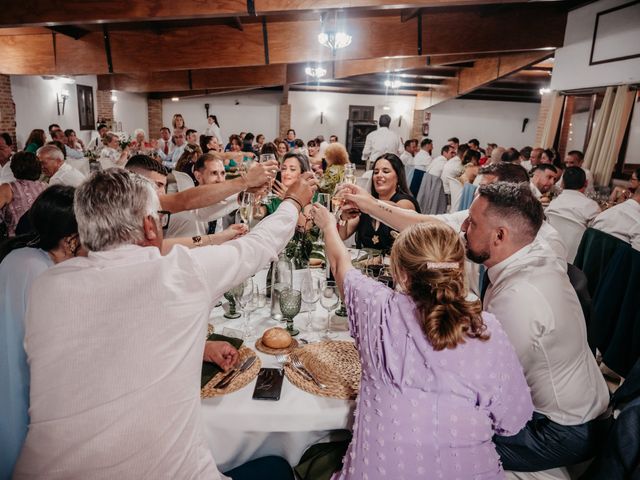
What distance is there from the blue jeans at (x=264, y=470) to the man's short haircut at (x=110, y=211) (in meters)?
0.77

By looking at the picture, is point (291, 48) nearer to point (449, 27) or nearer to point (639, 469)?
point (449, 27)

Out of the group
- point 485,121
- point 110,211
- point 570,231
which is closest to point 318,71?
point 570,231

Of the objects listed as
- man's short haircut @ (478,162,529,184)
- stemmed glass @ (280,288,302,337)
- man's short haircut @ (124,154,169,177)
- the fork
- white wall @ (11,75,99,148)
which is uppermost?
white wall @ (11,75,99,148)

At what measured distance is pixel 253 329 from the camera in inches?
69.0

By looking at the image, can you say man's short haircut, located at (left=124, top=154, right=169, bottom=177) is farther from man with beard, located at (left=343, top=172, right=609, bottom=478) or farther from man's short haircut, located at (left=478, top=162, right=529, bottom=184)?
man's short haircut, located at (left=478, top=162, right=529, bottom=184)

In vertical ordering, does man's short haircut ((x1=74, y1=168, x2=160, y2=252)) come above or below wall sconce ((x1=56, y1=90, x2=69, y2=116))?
below

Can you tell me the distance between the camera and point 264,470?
4.33 feet

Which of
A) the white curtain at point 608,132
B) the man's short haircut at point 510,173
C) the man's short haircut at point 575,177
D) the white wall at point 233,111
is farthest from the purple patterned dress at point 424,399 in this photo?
the white wall at point 233,111

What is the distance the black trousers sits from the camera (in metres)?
1.44

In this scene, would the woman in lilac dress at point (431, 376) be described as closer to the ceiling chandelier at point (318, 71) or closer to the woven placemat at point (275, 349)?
the woven placemat at point (275, 349)

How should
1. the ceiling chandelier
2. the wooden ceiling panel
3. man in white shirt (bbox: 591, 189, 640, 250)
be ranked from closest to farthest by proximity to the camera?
man in white shirt (bbox: 591, 189, 640, 250), the wooden ceiling panel, the ceiling chandelier

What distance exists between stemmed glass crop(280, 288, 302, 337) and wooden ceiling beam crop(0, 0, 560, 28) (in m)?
3.42

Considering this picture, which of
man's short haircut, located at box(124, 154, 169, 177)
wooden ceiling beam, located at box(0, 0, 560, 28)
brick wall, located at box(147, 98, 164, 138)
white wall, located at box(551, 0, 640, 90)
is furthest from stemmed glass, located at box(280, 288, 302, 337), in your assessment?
brick wall, located at box(147, 98, 164, 138)

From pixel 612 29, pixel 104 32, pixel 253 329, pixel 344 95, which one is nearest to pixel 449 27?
pixel 612 29
